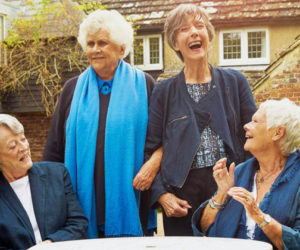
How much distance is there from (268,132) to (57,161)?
60.0 inches

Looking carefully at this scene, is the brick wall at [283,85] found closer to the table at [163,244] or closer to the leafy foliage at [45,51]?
the leafy foliage at [45,51]

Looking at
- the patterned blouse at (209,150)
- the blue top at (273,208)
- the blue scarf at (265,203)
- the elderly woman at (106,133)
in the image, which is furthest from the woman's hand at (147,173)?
the blue scarf at (265,203)

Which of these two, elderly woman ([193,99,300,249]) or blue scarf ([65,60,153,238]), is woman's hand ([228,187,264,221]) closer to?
elderly woman ([193,99,300,249])

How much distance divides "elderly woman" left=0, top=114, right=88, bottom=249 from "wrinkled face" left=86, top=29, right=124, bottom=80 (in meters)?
0.69

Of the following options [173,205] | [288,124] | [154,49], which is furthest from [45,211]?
[154,49]

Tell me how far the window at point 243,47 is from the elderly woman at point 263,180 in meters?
9.66

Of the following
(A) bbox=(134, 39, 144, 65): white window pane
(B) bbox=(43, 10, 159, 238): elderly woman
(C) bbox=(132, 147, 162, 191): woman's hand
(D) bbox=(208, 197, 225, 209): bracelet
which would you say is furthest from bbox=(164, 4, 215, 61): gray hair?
(A) bbox=(134, 39, 144, 65): white window pane

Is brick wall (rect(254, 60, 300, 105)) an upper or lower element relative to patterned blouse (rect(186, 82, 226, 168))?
upper

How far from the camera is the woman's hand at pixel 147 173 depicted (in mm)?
3109

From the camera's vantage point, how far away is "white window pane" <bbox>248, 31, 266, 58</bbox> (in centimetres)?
1231

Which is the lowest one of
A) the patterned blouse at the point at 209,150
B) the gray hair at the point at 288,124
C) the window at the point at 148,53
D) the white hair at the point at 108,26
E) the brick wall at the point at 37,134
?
the brick wall at the point at 37,134

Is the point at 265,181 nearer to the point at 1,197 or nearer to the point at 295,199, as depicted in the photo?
the point at 295,199

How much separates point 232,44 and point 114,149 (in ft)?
31.4

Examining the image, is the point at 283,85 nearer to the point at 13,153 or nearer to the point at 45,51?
the point at 45,51
